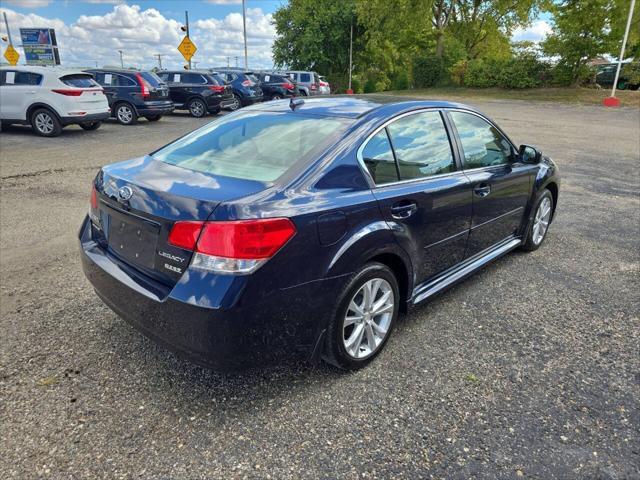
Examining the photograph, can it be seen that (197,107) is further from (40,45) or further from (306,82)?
(40,45)

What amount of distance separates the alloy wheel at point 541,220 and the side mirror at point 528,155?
59cm

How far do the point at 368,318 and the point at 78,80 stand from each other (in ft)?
40.4

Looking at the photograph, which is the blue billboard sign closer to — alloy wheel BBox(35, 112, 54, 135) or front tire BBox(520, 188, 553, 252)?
alloy wheel BBox(35, 112, 54, 135)

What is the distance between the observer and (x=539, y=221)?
480 cm

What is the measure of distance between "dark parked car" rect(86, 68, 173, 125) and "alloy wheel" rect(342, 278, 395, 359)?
14.4 metres

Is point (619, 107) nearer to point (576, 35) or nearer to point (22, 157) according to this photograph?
point (576, 35)

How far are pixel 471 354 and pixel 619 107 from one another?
25.8 metres

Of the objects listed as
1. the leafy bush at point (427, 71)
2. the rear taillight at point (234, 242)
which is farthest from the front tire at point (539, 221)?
the leafy bush at point (427, 71)

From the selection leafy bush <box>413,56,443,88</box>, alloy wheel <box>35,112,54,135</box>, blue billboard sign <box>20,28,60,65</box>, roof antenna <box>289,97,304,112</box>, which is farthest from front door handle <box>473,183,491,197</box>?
blue billboard sign <box>20,28,60,65</box>

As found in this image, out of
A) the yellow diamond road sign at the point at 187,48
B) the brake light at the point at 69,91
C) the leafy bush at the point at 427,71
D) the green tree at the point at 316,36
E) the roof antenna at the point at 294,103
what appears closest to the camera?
the roof antenna at the point at 294,103

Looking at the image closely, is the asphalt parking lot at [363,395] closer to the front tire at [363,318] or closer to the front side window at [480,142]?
the front tire at [363,318]

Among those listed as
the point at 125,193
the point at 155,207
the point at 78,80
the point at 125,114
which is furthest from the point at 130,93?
the point at 155,207

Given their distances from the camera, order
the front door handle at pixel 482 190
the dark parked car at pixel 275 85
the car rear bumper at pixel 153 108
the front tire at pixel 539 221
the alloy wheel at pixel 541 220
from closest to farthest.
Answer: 1. the front door handle at pixel 482 190
2. the front tire at pixel 539 221
3. the alloy wheel at pixel 541 220
4. the car rear bumper at pixel 153 108
5. the dark parked car at pixel 275 85

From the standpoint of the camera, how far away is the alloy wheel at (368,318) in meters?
2.68
